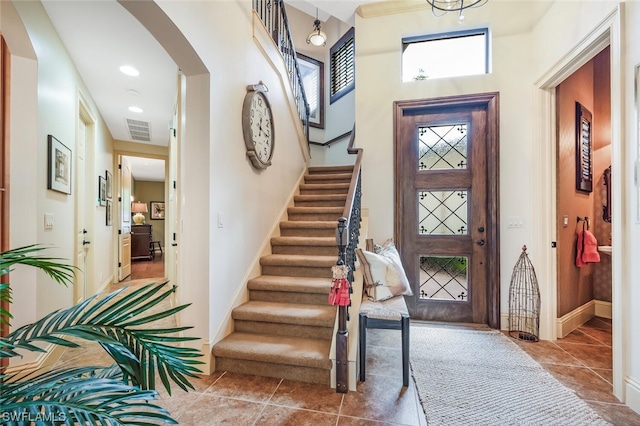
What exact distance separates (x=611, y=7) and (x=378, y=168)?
6.93 ft

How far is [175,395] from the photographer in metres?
1.86

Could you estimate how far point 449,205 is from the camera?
3.27 metres

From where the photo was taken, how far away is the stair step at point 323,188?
13.0 feet

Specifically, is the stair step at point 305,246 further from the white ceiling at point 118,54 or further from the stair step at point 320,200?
the white ceiling at point 118,54

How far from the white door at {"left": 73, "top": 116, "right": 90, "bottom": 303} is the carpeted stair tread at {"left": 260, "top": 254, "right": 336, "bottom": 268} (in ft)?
6.19

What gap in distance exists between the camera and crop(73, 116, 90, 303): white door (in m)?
3.10

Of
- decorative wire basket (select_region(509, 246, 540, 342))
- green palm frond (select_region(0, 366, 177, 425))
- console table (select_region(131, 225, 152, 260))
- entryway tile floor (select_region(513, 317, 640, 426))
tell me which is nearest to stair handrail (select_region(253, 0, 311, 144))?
green palm frond (select_region(0, 366, 177, 425))

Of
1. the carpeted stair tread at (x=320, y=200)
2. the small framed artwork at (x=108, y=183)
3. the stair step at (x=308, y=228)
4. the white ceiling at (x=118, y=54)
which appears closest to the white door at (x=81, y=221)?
the white ceiling at (x=118, y=54)

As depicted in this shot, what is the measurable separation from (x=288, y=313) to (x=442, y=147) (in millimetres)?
2486

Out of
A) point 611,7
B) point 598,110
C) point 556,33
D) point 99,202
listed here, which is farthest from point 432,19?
point 99,202

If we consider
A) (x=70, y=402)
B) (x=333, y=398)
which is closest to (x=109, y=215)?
(x=333, y=398)

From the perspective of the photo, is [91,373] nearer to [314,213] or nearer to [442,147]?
[314,213]

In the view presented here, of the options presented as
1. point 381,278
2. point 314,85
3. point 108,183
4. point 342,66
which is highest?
point 342,66

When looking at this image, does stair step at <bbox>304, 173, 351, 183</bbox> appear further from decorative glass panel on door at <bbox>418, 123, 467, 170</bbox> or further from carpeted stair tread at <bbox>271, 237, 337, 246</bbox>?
carpeted stair tread at <bbox>271, 237, 337, 246</bbox>
